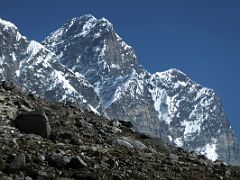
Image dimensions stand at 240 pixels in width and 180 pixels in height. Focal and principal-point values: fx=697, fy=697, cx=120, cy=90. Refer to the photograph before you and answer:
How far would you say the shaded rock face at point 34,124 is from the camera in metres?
30.1

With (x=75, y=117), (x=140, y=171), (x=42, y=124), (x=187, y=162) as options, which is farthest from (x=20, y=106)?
(x=140, y=171)

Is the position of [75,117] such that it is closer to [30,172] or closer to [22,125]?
[22,125]

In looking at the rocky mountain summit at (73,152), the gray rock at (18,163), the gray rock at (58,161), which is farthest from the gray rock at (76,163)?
the gray rock at (18,163)

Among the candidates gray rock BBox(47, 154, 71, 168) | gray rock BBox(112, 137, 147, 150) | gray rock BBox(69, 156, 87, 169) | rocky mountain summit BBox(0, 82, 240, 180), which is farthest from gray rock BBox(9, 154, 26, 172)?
gray rock BBox(112, 137, 147, 150)

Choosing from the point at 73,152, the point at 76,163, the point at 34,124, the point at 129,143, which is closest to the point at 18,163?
the point at 76,163

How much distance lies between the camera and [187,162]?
33188mm

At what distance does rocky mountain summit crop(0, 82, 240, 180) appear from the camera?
2406 centimetres

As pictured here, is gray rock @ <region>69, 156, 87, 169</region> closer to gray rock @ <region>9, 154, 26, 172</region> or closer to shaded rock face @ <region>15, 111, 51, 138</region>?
gray rock @ <region>9, 154, 26, 172</region>

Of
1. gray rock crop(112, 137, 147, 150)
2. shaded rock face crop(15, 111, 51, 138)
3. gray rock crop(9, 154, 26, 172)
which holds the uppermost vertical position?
gray rock crop(112, 137, 147, 150)

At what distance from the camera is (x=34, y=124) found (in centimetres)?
3034

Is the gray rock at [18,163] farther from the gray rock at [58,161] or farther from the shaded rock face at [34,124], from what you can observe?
the shaded rock face at [34,124]

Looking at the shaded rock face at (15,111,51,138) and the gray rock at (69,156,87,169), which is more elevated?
the shaded rock face at (15,111,51,138)

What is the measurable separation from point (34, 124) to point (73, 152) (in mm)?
3522

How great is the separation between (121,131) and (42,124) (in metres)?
9.63
